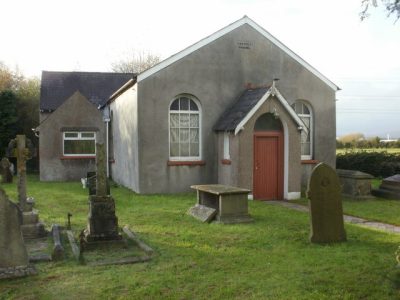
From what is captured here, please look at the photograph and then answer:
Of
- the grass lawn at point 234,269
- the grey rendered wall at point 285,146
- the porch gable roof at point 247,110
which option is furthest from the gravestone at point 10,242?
the porch gable roof at point 247,110

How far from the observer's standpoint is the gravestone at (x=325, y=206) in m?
9.25

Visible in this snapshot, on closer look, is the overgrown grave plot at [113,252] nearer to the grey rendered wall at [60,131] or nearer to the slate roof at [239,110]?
the slate roof at [239,110]

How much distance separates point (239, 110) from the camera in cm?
1680

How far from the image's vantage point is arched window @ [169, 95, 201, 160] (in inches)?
Answer: 695

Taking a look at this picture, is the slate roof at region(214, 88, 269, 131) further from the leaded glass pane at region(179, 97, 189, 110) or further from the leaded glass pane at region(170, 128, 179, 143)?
the leaded glass pane at region(170, 128, 179, 143)

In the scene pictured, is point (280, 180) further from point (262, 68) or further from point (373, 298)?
point (373, 298)

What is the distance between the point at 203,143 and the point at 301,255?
32.9ft

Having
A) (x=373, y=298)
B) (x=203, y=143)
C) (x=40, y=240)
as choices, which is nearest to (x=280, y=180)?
(x=203, y=143)

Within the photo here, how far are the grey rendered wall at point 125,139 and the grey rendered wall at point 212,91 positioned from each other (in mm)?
658

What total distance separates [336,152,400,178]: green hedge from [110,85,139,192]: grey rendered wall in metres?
13.5

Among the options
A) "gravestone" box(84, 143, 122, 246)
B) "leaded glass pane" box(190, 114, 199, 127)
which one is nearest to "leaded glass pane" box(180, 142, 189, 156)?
"leaded glass pane" box(190, 114, 199, 127)

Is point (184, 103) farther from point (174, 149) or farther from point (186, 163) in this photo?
point (186, 163)

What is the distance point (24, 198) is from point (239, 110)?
8.99m

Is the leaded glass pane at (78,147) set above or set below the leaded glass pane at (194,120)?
below
